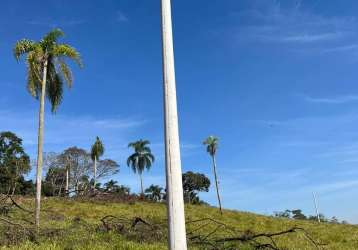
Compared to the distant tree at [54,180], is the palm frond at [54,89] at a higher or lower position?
lower

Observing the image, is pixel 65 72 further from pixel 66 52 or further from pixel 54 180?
pixel 54 180

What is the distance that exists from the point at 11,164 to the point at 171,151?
Result: 225 ft

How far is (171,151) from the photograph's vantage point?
19.5ft

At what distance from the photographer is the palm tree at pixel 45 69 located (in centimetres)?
2566

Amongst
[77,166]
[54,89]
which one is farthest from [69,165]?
[54,89]

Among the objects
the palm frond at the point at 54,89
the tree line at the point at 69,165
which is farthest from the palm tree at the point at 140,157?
the palm frond at the point at 54,89

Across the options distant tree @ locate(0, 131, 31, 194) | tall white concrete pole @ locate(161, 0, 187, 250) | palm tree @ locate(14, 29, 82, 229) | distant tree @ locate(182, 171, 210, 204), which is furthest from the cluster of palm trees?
distant tree @ locate(182, 171, 210, 204)

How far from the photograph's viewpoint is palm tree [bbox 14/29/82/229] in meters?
25.7

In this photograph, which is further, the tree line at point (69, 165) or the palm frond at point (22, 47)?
the tree line at point (69, 165)

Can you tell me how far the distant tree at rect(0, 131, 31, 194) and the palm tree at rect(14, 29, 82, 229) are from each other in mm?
40081

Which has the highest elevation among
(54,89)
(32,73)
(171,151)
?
(32,73)

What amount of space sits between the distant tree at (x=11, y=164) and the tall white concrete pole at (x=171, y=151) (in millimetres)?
60933

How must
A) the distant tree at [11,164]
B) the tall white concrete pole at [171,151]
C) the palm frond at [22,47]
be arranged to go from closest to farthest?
the tall white concrete pole at [171,151] → the palm frond at [22,47] → the distant tree at [11,164]

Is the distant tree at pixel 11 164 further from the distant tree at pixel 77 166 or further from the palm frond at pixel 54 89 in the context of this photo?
the palm frond at pixel 54 89
